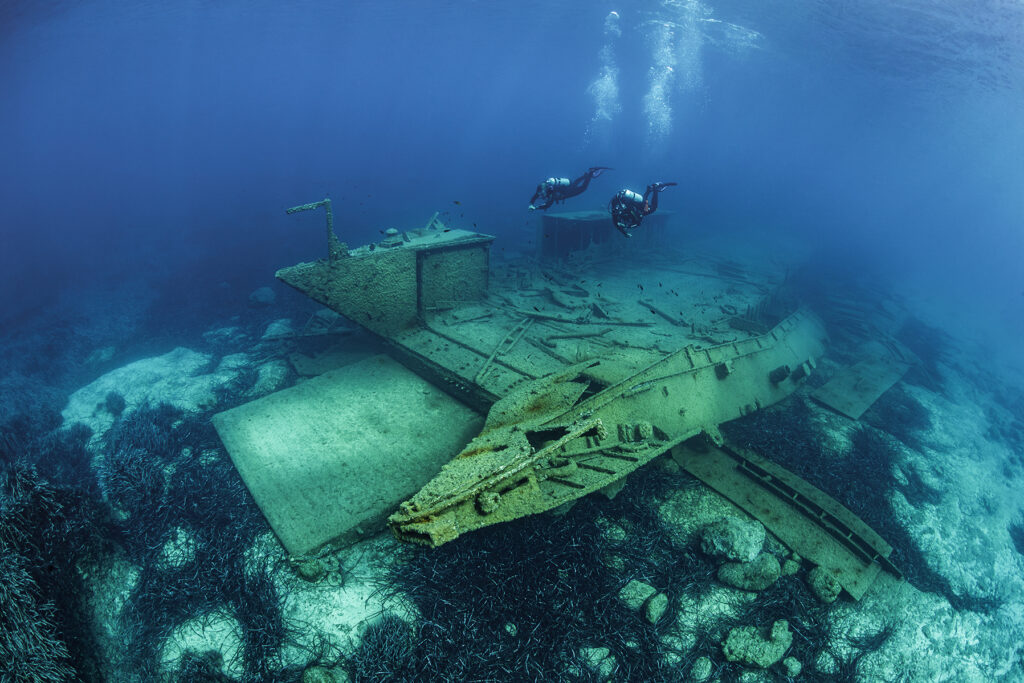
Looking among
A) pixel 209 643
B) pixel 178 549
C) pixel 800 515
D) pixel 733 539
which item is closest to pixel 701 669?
pixel 733 539

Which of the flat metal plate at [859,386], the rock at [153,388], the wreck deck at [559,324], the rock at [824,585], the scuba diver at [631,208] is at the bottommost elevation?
the rock at [153,388]

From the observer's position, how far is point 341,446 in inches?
220

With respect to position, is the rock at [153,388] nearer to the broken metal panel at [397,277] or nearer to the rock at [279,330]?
the rock at [279,330]

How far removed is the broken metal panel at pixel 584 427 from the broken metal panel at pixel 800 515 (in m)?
0.60

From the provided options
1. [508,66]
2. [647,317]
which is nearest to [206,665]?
[647,317]

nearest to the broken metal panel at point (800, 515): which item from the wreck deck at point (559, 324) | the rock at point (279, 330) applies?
the wreck deck at point (559, 324)

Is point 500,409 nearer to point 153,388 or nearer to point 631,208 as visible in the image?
point 631,208

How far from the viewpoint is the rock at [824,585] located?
179 inches

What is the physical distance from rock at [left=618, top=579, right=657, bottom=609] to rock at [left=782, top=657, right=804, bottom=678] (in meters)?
1.34

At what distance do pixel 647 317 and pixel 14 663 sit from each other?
9532mm

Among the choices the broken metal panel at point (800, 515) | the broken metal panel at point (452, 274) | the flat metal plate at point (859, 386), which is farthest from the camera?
the flat metal plate at point (859, 386)

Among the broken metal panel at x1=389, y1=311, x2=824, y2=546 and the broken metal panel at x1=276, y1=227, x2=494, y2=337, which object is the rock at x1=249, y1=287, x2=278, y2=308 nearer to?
the broken metal panel at x1=276, y1=227, x2=494, y2=337

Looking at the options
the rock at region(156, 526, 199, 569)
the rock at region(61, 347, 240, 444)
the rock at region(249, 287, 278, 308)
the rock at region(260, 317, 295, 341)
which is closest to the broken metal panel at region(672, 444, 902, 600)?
the rock at region(156, 526, 199, 569)

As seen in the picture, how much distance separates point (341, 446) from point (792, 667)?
560 cm
